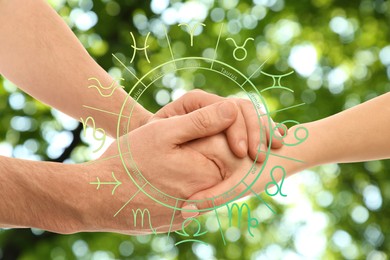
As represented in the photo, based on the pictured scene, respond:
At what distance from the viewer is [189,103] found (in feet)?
5.48

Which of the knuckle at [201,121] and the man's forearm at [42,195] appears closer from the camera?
the man's forearm at [42,195]

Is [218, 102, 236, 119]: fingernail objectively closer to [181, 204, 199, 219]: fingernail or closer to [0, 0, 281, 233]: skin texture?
[0, 0, 281, 233]: skin texture

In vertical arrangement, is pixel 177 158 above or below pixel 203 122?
below

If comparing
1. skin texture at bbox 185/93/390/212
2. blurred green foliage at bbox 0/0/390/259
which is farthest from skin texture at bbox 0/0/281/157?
blurred green foliage at bbox 0/0/390/259

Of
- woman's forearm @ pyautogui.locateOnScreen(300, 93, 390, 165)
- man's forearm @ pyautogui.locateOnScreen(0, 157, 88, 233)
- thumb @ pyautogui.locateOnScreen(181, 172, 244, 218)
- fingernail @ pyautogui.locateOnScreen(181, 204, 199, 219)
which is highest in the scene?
woman's forearm @ pyautogui.locateOnScreen(300, 93, 390, 165)

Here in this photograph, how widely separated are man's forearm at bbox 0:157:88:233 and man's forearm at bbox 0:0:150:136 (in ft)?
1.01

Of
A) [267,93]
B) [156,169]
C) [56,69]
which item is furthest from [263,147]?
[267,93]

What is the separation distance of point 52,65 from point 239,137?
1.84ft

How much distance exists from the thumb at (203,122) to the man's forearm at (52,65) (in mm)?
208

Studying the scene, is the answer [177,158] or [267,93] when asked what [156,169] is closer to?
[177,158]

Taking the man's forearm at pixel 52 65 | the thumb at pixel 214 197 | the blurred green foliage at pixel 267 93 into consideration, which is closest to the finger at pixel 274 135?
the thumb at pixel 214 197

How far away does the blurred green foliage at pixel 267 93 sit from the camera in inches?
131

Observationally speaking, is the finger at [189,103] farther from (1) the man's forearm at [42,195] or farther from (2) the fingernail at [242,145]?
(1) the man's forearm at [42,195]

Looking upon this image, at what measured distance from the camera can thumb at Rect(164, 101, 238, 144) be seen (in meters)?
1.52
